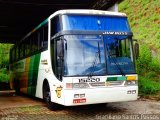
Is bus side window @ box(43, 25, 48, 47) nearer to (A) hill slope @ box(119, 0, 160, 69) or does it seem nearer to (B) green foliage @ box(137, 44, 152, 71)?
(B) green foliage @ box(137, 44, 152, 71)

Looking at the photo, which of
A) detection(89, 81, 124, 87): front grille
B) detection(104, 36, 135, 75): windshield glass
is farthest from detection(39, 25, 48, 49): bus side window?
detection(89, 81, 124, 87): front grille

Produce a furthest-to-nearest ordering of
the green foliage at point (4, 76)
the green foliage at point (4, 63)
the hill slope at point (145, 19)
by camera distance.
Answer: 1. the green foliage at point (4, 63)
2. the green foliage at point (4, 76)
3. the hill slope at point (145, 19)

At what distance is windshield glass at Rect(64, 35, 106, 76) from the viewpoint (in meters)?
10.7

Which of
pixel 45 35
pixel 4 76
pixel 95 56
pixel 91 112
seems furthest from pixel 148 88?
pixel 4 76

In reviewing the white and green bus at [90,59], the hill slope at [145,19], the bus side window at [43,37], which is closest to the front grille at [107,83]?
the white and green bus at [90,59]

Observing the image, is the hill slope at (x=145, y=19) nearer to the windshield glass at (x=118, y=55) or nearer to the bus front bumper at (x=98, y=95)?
the windshield glass at (x=118, y=55)

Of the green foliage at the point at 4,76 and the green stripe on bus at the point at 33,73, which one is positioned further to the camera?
the green foliage at the point at 4,76

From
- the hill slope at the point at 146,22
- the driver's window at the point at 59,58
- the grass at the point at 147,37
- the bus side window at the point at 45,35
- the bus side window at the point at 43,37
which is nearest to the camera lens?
the driver's window at the point at 59,58

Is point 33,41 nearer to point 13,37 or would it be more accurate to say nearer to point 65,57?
point 65,57

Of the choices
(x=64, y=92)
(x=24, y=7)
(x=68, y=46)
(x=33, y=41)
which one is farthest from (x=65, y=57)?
(x=24, y=7)

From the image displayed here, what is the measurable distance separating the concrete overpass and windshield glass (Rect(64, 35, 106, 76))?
6.29 meters

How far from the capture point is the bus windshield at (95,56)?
10.8 meters

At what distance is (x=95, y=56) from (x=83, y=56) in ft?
1.27

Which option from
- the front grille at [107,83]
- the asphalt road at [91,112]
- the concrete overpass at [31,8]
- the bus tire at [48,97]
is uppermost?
the concrete overpass at [31,8]
